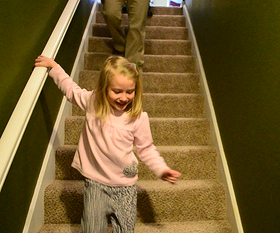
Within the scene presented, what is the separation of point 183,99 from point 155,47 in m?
0.91

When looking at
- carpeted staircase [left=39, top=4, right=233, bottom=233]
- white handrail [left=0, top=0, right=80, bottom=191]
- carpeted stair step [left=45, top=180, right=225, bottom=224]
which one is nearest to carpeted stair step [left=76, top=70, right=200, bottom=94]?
carpeted staircase [left=39, top=4, right=233, bottom=233]

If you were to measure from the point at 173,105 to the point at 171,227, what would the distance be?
996 millimetres

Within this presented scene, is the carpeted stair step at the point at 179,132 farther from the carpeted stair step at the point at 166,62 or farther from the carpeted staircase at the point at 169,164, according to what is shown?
the carpeted stair step at the point at 166,62

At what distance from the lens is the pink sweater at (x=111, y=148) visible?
1.26 m

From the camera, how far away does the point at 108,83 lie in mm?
1229

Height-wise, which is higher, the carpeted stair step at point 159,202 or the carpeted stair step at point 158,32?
the carpeted stair step at point 158,32

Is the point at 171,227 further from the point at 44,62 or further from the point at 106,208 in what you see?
the point at 44,62

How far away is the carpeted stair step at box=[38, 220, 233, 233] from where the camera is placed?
5.29 feet

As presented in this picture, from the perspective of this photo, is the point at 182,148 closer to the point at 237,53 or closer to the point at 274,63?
the point at 237,53

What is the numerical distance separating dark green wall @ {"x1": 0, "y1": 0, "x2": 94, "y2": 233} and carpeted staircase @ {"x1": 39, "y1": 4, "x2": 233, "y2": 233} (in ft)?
0.75

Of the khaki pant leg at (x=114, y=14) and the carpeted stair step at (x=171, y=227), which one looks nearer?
the carpeted stair step at (x=171, y=227)

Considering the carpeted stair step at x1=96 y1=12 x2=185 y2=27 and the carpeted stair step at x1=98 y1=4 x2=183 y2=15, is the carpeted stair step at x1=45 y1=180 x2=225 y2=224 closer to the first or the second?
the carpeted stair step at x1=96 y1=12 x2=185 y2=27

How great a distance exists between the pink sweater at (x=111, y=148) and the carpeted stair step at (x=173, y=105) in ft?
3.47

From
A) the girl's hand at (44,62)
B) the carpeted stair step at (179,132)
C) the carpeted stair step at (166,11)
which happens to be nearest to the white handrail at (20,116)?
the girl's hand at (44,62)
